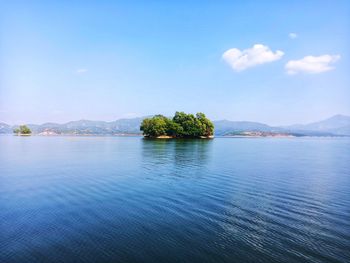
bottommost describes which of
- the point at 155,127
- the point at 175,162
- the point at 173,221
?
the point at 173,221

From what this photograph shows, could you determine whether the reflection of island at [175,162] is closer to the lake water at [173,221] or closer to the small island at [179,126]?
the lake water at [173,221]

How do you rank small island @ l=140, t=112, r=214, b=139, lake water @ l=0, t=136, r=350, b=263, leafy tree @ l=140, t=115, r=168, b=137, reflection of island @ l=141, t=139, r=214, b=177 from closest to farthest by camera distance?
lake water @ l=0, t=136, r=350, b=263
reflection of island @ l=141, t=139, r=214, b=177
leafy tree @ l=140, t=115, r=168, b=137
small island @ l=140, t=112, r=214, b=139

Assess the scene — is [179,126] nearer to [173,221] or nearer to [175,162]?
[175,162]

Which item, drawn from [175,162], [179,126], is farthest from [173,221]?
[179,126]

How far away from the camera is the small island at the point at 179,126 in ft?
500

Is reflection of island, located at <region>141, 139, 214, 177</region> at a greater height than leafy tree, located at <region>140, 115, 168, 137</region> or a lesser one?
lesser

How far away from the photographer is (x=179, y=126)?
154m

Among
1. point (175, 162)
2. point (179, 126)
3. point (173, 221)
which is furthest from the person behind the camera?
point (179, 126)

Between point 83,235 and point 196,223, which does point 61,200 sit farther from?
point 196,223

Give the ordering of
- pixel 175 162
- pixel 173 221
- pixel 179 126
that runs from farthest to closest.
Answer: pixel 179 126 → pixel 175 162 → pixel 173 221

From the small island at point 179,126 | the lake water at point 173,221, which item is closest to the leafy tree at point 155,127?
the small island at point 179,126

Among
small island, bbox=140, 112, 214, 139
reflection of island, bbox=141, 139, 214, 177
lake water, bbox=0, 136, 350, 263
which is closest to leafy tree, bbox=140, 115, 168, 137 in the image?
small island, bbox=140, 112, 214, 139

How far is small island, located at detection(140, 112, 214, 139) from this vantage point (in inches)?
5999

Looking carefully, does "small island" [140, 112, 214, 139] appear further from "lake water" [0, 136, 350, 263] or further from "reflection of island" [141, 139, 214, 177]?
"lake water" [0, 136, 350, 263]
